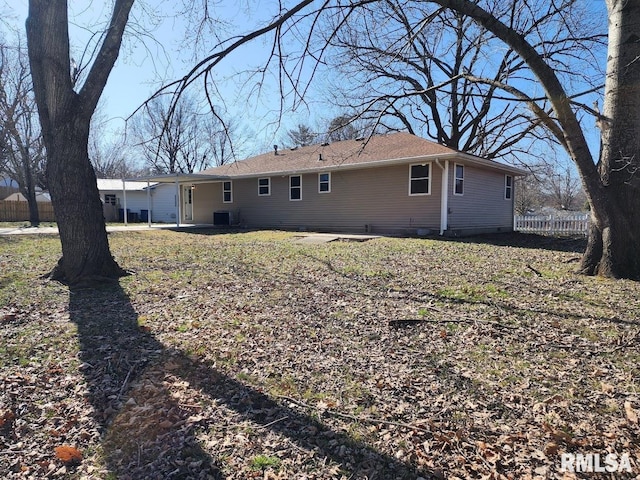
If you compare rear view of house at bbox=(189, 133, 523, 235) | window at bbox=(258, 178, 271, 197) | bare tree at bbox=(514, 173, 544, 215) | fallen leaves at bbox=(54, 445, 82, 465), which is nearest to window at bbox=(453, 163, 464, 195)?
rear view of house at bbox=(189, 133, 523, 235)

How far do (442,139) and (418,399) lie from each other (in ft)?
74.7

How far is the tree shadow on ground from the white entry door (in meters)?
20.3

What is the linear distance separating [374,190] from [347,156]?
1.78 metres

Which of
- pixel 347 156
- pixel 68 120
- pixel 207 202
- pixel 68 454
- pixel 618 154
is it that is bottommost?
pixel 68 454

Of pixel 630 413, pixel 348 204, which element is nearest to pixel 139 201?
pixel 348 204

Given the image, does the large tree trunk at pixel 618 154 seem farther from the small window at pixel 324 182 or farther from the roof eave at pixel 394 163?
the small window at pixel 324 182

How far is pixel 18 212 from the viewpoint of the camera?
2681 centimetres

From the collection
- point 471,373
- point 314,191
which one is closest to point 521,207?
point 314,191

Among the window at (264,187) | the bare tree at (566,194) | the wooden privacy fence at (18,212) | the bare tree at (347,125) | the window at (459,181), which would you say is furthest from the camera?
the bare tree at (566,194)

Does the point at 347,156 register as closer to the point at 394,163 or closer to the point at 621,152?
→ the point at 394,163

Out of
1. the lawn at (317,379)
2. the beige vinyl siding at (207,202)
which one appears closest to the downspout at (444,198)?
the lawn at (317,379)

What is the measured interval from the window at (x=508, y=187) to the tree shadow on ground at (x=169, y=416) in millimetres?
17151

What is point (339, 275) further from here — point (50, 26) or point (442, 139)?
point (442, 139)

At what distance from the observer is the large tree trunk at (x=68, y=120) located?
5871 millimetres
